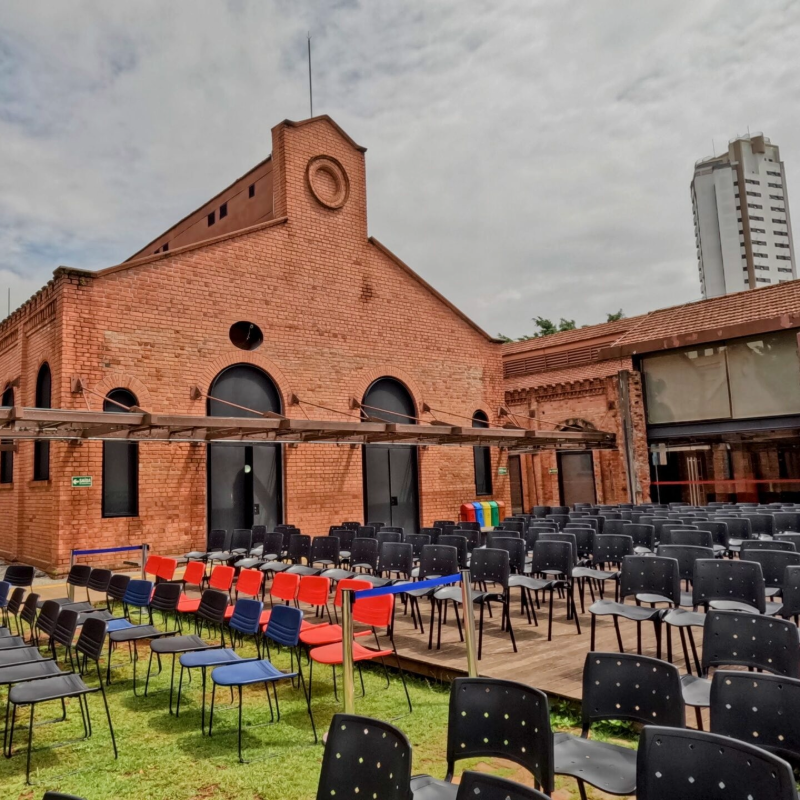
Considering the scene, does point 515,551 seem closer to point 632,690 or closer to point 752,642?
point 752,642

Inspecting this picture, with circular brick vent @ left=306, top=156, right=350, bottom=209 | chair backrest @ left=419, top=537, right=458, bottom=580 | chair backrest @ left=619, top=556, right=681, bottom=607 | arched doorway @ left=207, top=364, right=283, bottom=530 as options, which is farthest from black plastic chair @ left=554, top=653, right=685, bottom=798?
circular brick vent @ left=306, top=156, right=350, bottom=209

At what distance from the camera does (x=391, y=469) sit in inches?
689

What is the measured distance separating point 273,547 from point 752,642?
Answer: 835 cm

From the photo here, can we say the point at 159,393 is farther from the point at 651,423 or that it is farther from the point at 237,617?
the point at 651,423

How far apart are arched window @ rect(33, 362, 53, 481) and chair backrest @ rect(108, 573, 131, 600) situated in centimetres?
609

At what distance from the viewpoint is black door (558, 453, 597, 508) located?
23594 mm

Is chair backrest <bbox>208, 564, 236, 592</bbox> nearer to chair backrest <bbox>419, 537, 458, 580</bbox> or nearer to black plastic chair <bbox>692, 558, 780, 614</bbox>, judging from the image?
chair backrest <bbox>419, 537, 458, 580</bbox>

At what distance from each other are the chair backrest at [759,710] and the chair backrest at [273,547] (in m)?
8.73

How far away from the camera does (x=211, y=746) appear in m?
4.94

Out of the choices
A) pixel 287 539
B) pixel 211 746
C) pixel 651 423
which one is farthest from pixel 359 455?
pixel 211 746

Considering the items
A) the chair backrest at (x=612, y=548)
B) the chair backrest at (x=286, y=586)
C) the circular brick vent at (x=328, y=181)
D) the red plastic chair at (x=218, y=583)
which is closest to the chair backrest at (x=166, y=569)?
the red plastic chair at (x=218, y=583)

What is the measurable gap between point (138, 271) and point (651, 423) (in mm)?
14533

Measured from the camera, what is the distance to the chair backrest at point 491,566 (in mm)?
7250

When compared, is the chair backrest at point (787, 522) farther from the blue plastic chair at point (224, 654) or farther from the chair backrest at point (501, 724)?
the chair backrest at point (501, 724)
